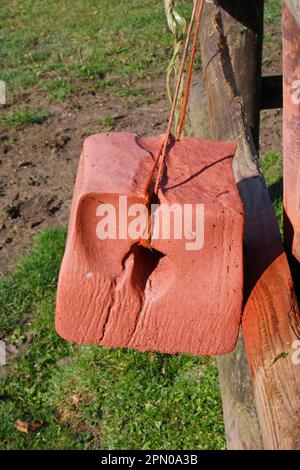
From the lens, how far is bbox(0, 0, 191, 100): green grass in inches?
249

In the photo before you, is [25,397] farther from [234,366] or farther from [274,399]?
[274,399]

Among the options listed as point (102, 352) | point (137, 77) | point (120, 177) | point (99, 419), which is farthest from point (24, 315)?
point (137, 77)

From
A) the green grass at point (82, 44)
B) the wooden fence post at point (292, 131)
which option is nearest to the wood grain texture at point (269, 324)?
the wooden fence post at point (292, 131)

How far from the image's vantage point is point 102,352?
351 cm

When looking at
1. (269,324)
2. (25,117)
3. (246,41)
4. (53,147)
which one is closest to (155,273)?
(269,324)

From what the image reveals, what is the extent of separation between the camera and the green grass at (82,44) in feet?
20.7

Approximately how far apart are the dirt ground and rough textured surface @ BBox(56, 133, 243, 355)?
8.77 ft

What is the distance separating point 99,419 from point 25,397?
39 cm

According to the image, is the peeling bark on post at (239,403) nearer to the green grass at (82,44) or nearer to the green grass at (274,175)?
the green grass at (274,175)

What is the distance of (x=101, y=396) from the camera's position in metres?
3.29

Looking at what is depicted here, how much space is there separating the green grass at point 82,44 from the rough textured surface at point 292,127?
437 cm

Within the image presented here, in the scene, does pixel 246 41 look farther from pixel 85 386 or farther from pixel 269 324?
pixel 269 324

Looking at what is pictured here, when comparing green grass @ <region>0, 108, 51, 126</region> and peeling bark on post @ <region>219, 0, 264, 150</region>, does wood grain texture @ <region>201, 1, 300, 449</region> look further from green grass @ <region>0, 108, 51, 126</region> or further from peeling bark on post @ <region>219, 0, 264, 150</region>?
green grass @ <region>0, 108, 51, 126</region>

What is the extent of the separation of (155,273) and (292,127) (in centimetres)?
54
